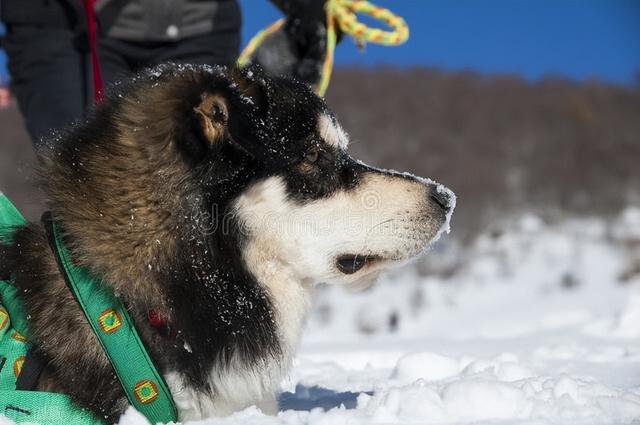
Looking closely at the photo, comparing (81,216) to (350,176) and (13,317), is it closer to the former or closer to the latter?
(13,317)

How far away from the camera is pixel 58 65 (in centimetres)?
343

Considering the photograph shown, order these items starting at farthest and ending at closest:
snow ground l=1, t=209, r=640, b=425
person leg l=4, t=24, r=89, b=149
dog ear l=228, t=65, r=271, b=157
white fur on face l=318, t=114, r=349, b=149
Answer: person leg l=4, t=24, r=89, b=149
white fur on face l=318, t=114, r=349, b=149
dog ear l=228, t=65, r=271, b=157
snow ground l=1, t=209, r=640, b=425

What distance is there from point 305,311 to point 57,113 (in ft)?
5.31

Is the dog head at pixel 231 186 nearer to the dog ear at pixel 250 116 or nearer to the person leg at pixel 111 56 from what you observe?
the dog ear at pixel 250 116

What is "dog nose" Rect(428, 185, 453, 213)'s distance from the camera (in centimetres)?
261

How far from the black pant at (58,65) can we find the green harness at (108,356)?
1299 millimetres

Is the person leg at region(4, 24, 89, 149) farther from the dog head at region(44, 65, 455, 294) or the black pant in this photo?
the dog head at region(44, 65, 455, 294)

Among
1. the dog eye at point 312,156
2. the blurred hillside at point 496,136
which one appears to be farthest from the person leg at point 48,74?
the blurred hillside at point 496,136

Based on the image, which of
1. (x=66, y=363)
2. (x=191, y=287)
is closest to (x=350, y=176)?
(x=191, y=287)

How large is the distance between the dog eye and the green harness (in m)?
0.79

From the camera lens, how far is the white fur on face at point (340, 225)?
7.98ft

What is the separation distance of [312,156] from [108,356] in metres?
0.94

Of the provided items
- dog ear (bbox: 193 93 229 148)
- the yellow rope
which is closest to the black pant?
the yellow rope

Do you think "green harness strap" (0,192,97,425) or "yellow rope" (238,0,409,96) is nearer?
"green harness strap" (0,192,97,425)
